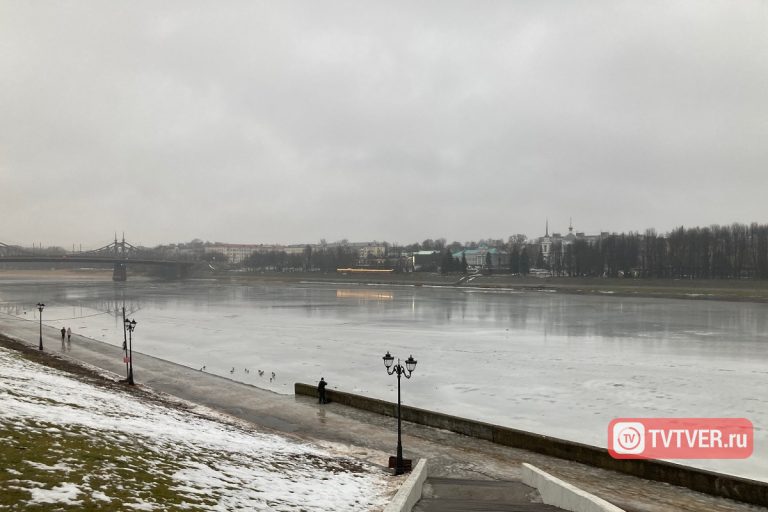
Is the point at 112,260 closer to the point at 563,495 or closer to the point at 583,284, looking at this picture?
the point at 583,284

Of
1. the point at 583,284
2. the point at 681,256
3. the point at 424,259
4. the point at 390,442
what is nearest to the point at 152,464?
the point at 390,442

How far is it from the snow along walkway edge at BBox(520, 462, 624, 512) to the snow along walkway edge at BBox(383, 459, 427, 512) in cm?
203

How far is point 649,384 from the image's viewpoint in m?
20.5

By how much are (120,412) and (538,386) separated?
15216 mm

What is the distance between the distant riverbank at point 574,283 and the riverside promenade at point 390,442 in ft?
214

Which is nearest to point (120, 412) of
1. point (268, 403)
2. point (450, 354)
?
point (268, 403)

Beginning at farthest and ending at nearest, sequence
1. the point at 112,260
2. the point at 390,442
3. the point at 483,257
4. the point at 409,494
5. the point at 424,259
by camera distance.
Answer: the point at 483,257
the point at 424,259
the point at 112,260
the point at 390,442
the point at 409,494

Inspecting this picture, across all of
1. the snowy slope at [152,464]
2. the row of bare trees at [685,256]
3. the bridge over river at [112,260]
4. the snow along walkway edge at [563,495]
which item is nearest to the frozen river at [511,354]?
the snow along walkway edge at [563,495]

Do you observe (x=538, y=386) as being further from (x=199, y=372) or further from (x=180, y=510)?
(x=180, y=510)

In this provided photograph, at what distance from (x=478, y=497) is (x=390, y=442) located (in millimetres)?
4874

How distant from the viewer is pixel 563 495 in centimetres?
804

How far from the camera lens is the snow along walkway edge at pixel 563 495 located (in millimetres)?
7129

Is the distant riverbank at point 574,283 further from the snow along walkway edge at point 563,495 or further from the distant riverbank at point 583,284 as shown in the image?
the snow along walkway edge at point 563,495

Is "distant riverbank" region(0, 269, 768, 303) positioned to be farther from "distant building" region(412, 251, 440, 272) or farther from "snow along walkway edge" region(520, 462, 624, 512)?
"snow along walkway edge" region(520, 462, 624, 512)
